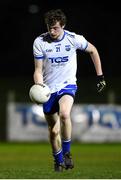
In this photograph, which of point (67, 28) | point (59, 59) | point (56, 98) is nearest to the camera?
point (59, 59)

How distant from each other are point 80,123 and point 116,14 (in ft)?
30.1

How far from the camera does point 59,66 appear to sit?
43.2 feet

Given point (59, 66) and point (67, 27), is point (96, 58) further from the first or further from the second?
point (67, 27)

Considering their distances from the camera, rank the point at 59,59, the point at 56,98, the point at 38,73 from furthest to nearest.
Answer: the point at 56,98
the point at 59,59
the point at 38,73

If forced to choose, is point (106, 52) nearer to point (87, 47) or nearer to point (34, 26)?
point (34, 26)

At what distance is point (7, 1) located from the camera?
38.1 metres

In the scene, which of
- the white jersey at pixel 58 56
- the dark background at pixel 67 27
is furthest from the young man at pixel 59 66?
the dark background at pixel 67 27

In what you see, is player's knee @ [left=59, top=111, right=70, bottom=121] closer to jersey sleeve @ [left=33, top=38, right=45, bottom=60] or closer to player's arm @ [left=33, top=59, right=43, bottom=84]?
player's arm @ [left=33, top=59, right=43, bottom=84]

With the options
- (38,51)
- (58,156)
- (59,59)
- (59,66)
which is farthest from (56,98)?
(58,156)

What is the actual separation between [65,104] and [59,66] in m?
0.62

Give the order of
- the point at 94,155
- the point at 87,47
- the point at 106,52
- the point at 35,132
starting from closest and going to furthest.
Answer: the point at 87,47
the point at 94,155
the point at 35,132
the point at 106,52

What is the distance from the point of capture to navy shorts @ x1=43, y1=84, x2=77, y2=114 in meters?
13.2

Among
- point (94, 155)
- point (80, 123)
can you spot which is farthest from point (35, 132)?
point (94, 155)

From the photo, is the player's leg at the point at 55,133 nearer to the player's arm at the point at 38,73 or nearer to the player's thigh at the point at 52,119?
the player's thigh at the point at 52,119
